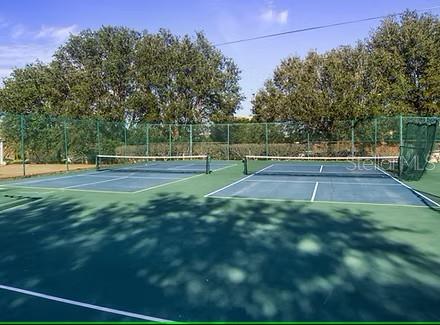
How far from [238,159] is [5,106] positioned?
2031 cm

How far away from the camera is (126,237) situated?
679cm

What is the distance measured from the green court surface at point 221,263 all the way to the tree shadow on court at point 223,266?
0.05ft

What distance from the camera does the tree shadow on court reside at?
3941 mm

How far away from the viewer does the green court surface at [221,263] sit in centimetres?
394

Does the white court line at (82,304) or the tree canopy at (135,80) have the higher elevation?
the tree canopy at (135,80)

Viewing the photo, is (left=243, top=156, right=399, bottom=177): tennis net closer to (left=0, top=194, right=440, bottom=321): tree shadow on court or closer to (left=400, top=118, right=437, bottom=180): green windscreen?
(left=400, top=118, right=437, bottom=180): green windscreen

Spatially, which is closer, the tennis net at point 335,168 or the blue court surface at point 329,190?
the blue court surface at point 329,190

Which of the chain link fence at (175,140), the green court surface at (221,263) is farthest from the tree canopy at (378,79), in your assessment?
the green court surface at (221,263)

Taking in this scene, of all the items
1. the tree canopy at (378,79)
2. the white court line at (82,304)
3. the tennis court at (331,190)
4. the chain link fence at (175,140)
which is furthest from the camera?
the tree canopy at (378,79)

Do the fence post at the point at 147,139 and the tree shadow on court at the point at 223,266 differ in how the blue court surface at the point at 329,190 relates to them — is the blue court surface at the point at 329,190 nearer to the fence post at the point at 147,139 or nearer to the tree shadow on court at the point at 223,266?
the tree shadow on court at the point at 223,266

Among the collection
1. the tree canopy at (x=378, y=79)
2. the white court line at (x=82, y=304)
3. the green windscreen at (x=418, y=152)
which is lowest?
the white court line at (x=82, y=304)

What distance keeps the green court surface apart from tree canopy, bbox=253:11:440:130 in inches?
668

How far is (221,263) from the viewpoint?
17.6 ft

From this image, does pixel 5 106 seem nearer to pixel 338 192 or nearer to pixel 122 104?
pixel 122 104
